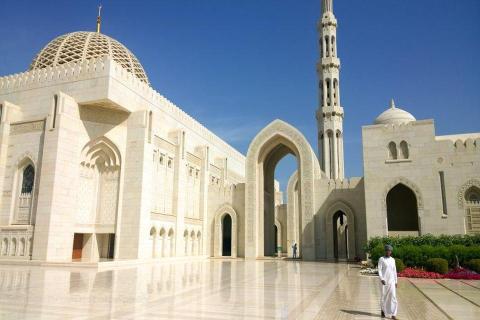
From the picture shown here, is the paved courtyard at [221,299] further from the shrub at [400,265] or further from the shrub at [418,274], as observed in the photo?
the shrub at [400,265]

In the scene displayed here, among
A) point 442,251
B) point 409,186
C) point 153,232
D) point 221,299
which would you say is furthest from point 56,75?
point 442,251

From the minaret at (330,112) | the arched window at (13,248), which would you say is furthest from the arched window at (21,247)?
the minaret at (330,112)

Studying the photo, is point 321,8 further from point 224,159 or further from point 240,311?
point 240,311

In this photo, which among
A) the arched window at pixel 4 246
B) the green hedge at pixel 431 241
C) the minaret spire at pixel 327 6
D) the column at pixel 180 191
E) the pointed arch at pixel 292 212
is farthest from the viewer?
the minaret spire at pixel 327 6

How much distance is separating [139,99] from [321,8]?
24.7 m

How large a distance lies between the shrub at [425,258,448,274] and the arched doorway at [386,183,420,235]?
9140 mm

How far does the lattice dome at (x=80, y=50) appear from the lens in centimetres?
2275

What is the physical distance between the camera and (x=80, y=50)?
23.0 metres

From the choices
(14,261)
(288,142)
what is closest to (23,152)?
(14,261)

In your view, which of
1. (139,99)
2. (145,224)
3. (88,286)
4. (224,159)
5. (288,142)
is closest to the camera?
(88,286)

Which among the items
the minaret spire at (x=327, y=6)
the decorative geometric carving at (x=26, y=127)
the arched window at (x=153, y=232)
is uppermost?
the minaret spire at (x=327, y=6)

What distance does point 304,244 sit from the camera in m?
23.6

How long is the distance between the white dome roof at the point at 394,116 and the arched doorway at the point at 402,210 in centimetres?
455

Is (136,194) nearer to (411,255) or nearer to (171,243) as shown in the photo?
(171,243)
